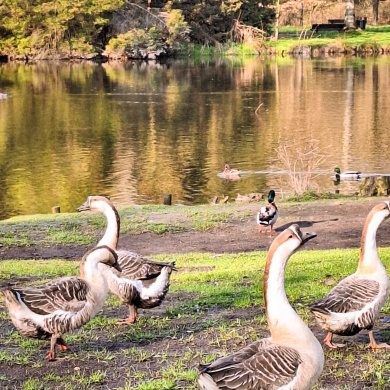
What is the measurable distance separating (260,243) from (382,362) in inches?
365

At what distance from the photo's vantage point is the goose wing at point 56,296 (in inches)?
297

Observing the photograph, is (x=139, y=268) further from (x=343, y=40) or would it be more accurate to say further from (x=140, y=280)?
(x=343, y=40)

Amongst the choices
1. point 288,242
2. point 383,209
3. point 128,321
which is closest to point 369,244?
point 383,209

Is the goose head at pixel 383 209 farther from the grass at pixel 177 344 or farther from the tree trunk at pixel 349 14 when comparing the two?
the tree trunk at pixel 349 14

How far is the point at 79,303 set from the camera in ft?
25.1

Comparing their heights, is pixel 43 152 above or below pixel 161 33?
below

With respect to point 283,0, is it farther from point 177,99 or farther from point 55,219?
point 55,219

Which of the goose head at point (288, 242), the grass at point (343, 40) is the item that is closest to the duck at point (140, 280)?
the goose head at point (288, 242)

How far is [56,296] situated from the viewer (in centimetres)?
761

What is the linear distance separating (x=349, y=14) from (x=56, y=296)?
333 ft

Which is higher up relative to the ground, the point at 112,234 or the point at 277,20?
the point at 277,20

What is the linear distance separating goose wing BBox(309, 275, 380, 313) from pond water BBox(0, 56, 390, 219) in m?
17.7

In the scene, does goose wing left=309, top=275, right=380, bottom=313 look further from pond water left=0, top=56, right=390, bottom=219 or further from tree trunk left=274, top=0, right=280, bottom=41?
tree trunk left=274, top=0, right=280, bottom=41

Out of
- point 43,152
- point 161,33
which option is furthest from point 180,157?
point 161,33
